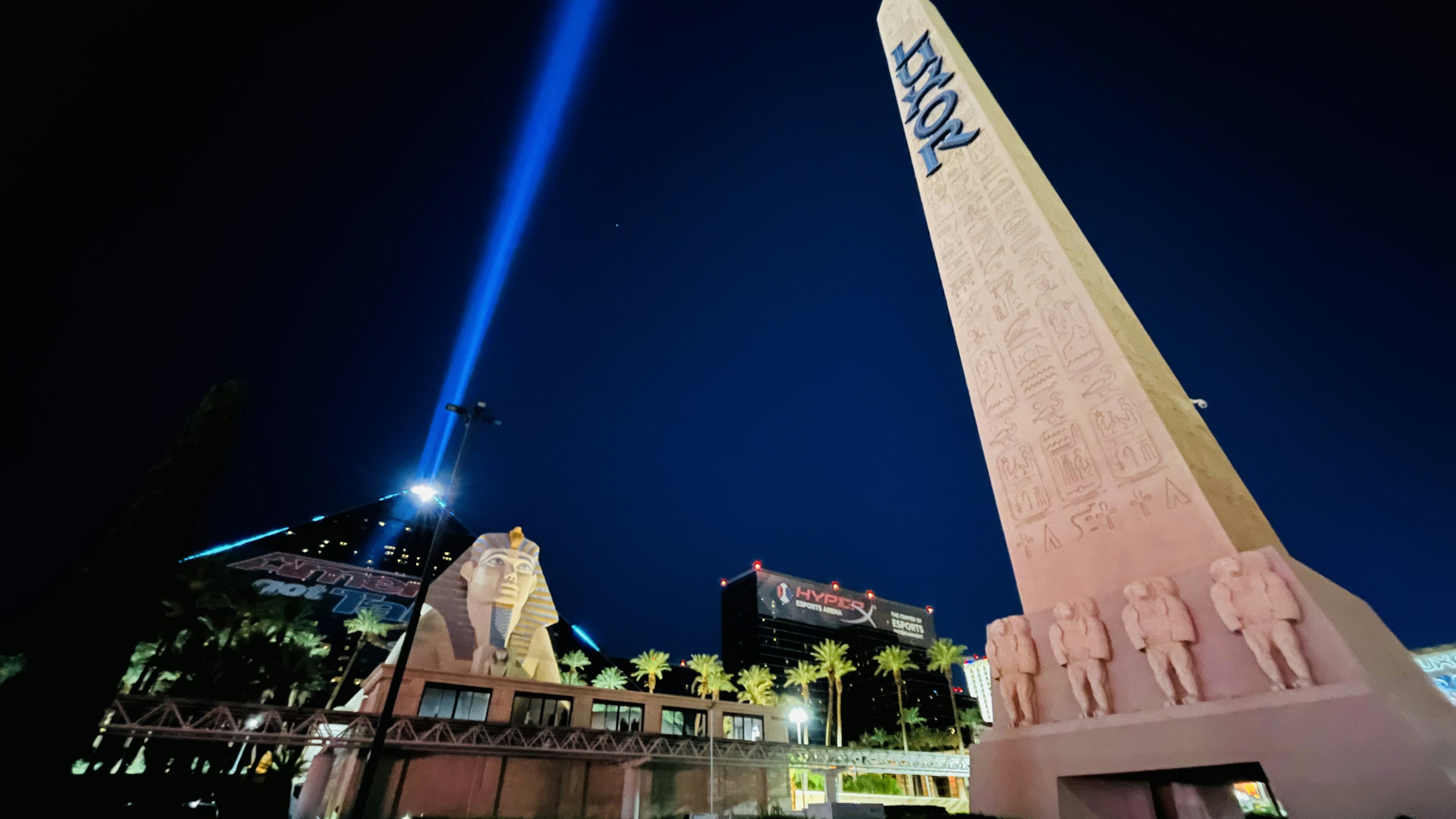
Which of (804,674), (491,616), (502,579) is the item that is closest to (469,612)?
(491,616)

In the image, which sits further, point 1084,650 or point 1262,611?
point 1084,650

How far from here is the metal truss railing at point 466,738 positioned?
2233cm

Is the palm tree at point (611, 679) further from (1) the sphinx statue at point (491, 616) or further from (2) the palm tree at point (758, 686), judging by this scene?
(1) the sphinx statue at point (491, 616)

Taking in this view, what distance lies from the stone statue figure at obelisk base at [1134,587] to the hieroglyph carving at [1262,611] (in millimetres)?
26

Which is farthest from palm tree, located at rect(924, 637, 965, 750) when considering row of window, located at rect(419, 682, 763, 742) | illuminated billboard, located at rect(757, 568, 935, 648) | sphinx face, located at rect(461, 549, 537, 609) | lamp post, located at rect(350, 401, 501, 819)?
lamp post, located at rect(350, 401, 501, 819)

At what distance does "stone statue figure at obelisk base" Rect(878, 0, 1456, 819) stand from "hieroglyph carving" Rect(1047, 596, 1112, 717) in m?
0.09

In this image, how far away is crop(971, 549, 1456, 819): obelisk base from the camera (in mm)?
7570

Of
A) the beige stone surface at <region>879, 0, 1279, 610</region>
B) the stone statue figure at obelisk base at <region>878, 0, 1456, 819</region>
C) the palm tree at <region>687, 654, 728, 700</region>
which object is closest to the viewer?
the stone statue figure at obelisk base at <region>878, 0, 1456, 819</region>

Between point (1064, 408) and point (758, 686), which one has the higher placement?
point (758, 686)

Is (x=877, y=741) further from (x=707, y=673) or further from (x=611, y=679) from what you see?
(x=611, y=679)

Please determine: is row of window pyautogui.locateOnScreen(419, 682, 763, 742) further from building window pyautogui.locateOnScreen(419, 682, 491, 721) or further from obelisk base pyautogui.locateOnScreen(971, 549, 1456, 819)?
obelisk base pyautogui.locateOnScreen(971, 549, 1456, 819)

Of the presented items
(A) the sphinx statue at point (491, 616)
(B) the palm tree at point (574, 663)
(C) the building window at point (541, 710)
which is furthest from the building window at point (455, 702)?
(B) the palm tree at point (574, 663)

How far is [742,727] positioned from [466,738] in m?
19.1

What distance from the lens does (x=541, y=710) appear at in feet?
113
